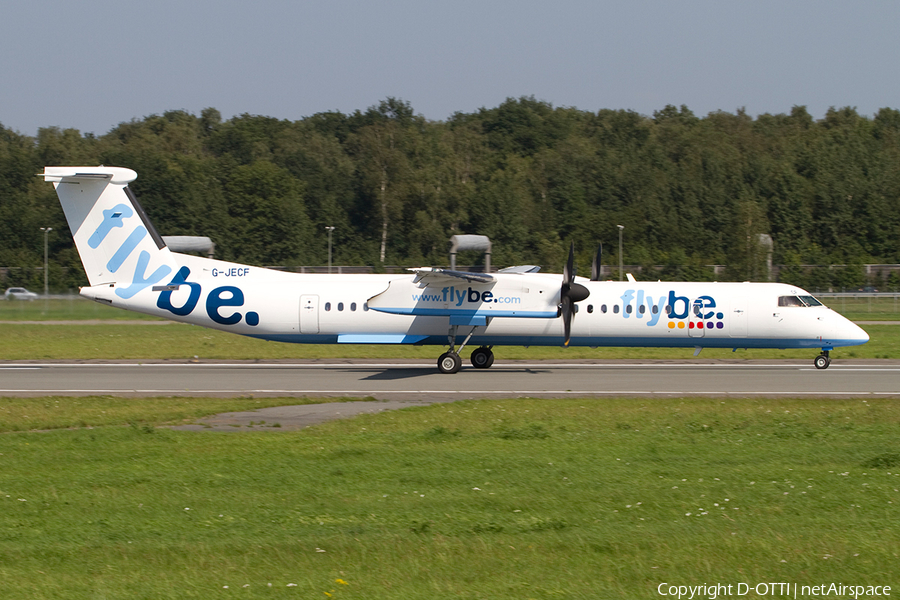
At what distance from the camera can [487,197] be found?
74.6 meters

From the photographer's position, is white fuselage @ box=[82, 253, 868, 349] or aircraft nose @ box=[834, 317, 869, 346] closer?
aircraft nose @ box=[834, 317, 869, 346]

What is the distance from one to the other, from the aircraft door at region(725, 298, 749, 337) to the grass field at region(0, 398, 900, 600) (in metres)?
9.50

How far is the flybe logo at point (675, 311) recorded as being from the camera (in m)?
24.3

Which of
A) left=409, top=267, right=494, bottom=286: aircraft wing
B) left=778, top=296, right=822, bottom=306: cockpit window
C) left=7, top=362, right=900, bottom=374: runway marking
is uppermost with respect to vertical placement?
left=409, top=267, right=494, bottom=286: aircraft wing

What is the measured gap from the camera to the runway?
64.2 feet

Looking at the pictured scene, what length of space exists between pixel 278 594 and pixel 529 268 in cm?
2091

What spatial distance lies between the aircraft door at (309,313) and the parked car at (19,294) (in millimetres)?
31461

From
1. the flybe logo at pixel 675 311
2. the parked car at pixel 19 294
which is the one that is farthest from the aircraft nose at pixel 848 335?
the parked car at pixel 19 294

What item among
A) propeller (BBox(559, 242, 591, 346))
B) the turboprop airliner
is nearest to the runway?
the turboprop airliner

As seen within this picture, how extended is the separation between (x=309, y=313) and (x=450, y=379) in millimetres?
5125

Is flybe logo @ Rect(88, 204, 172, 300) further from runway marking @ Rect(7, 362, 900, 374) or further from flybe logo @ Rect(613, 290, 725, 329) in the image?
flybe logo @ Rect(613, 290, 725, 329)

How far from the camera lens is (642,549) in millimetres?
7355

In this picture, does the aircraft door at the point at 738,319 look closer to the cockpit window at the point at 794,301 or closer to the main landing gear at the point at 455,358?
the cockpit window at the point at 794,301

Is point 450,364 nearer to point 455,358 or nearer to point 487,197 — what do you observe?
point 455,358
